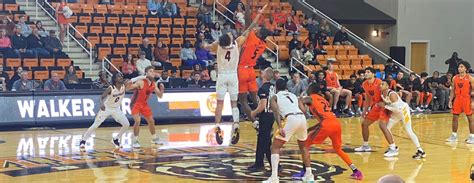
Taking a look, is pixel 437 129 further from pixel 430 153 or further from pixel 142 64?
pixel 142 64

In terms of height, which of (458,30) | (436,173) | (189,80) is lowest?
(436,173)

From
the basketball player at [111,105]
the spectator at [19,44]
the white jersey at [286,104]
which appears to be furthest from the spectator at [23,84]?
the white jersey at [286,104]

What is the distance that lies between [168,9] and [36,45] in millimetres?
5800

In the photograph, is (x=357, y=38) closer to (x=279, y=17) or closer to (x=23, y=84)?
(x=279, y=17)

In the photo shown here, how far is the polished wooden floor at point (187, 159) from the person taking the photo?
12.6m

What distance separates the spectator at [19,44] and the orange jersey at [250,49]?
10.6 metres

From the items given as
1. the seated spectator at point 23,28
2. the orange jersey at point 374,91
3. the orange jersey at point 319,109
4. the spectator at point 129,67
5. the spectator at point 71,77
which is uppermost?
the seated spectator at point 23,28

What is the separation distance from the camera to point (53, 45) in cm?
2372

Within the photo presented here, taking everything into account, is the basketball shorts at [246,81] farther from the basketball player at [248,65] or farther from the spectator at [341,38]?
the spectator at [341,38]

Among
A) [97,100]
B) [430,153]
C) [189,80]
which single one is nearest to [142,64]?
[189,80]

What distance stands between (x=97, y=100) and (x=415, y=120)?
9586 millimetres

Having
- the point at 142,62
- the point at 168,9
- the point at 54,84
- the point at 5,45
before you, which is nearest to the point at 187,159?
the point at 54,84

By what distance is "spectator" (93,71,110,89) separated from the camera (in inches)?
852

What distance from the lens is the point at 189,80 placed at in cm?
2334
